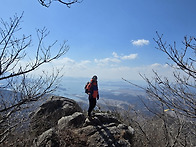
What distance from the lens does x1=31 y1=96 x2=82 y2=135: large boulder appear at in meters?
8.69

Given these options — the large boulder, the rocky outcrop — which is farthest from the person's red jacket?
the large boulder

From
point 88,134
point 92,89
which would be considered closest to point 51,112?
point 88,134

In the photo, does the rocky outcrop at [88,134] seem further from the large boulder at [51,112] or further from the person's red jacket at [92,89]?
the person's red jacket at [92,89]

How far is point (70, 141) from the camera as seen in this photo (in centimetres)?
593

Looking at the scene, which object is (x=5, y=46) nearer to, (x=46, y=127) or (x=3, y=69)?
(x=3, y=69)

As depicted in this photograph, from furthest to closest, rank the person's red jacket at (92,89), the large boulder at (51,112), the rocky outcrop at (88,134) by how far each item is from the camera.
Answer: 1. the large boulder at (51,112)
2. the person's red jacket at (92,89)
3. the rocky outcrop at (88,134)

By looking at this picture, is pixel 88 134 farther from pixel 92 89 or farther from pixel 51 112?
pixel 51 112

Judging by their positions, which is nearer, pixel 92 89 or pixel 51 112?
pixel 92 89

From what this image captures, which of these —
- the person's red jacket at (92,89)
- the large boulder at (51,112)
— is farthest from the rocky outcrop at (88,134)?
the person's red jacket at (92,89)

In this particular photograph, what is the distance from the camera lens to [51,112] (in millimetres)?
9844

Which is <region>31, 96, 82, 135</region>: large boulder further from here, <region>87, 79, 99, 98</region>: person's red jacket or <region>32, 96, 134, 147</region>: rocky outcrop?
<region>87, 79, 99, 98</region>: person's red jacket

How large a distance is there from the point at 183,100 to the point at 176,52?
85cm

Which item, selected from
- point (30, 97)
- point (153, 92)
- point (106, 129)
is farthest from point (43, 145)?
Result: point (153, 92)

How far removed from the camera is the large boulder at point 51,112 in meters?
8.69
